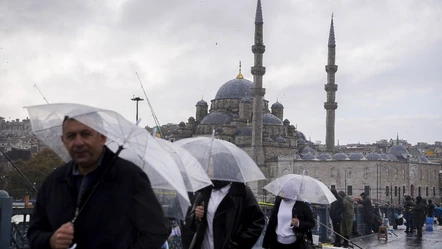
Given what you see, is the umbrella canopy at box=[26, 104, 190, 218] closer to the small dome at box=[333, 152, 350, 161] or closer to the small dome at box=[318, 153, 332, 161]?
the small dome at box=[333, 152, 350, 161]

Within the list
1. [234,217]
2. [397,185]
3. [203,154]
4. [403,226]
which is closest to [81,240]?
[234,217]

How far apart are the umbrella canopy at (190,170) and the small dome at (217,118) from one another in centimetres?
4815

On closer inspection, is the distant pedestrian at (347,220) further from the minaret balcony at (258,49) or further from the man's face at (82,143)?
the minaret balcony at (258,49)

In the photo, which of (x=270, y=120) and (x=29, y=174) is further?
(x=270, y=120)

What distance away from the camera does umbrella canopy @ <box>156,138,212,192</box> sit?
14.1 ft

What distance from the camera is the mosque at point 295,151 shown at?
43.9 metres

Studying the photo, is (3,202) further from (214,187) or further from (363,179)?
(363,179)

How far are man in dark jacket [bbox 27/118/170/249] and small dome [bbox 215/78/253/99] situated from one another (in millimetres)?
53685

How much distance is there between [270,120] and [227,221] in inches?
1944

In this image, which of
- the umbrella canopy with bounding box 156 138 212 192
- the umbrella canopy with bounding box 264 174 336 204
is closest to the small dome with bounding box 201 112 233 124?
the umbrella canopy with bounding box 264 174 336 204

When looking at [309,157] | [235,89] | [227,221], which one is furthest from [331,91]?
[227,221]

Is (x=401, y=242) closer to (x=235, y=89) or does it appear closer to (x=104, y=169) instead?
(x=104, y=169)

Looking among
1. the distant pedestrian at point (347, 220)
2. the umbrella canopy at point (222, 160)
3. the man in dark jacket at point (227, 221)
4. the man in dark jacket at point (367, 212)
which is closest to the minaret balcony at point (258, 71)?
the man in dark jacket at point (367, 212)

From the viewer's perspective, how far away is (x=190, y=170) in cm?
441
